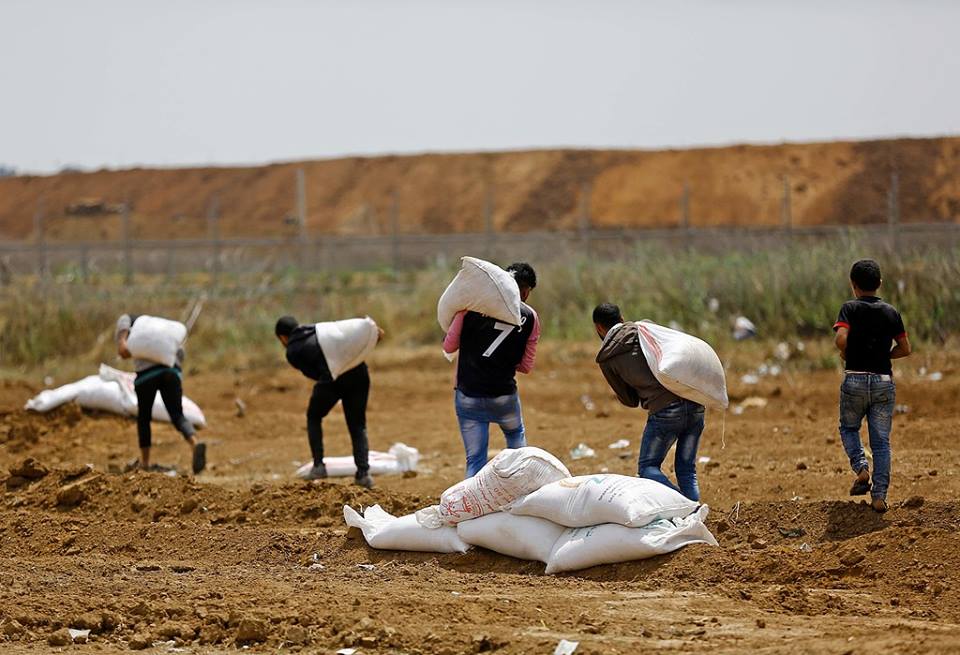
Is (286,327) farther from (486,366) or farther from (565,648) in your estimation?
(565,648)

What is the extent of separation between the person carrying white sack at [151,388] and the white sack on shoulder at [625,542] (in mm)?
4753

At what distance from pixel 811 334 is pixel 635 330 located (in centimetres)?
934

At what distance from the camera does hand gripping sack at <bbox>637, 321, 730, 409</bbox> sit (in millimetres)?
6918

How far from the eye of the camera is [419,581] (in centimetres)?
649

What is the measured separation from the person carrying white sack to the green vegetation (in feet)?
23.2

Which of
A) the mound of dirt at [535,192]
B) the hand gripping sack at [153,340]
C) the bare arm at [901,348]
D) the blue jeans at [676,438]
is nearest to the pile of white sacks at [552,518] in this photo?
the blue jeans at [676,438]

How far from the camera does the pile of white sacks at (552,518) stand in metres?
6.54

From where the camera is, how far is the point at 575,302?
62.2ft

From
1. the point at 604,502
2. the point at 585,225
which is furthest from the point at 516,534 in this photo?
the point at 585,225

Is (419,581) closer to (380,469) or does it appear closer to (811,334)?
(380,469)

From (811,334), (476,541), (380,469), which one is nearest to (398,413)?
(380,469)

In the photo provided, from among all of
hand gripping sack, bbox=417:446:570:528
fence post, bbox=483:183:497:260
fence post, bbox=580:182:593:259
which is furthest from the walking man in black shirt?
fence post, bbox=483:183:497:260

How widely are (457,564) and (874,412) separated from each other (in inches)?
94.8

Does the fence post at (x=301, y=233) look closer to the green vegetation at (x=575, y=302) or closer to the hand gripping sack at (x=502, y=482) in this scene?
the green vegetation at (x=575, y=302)
